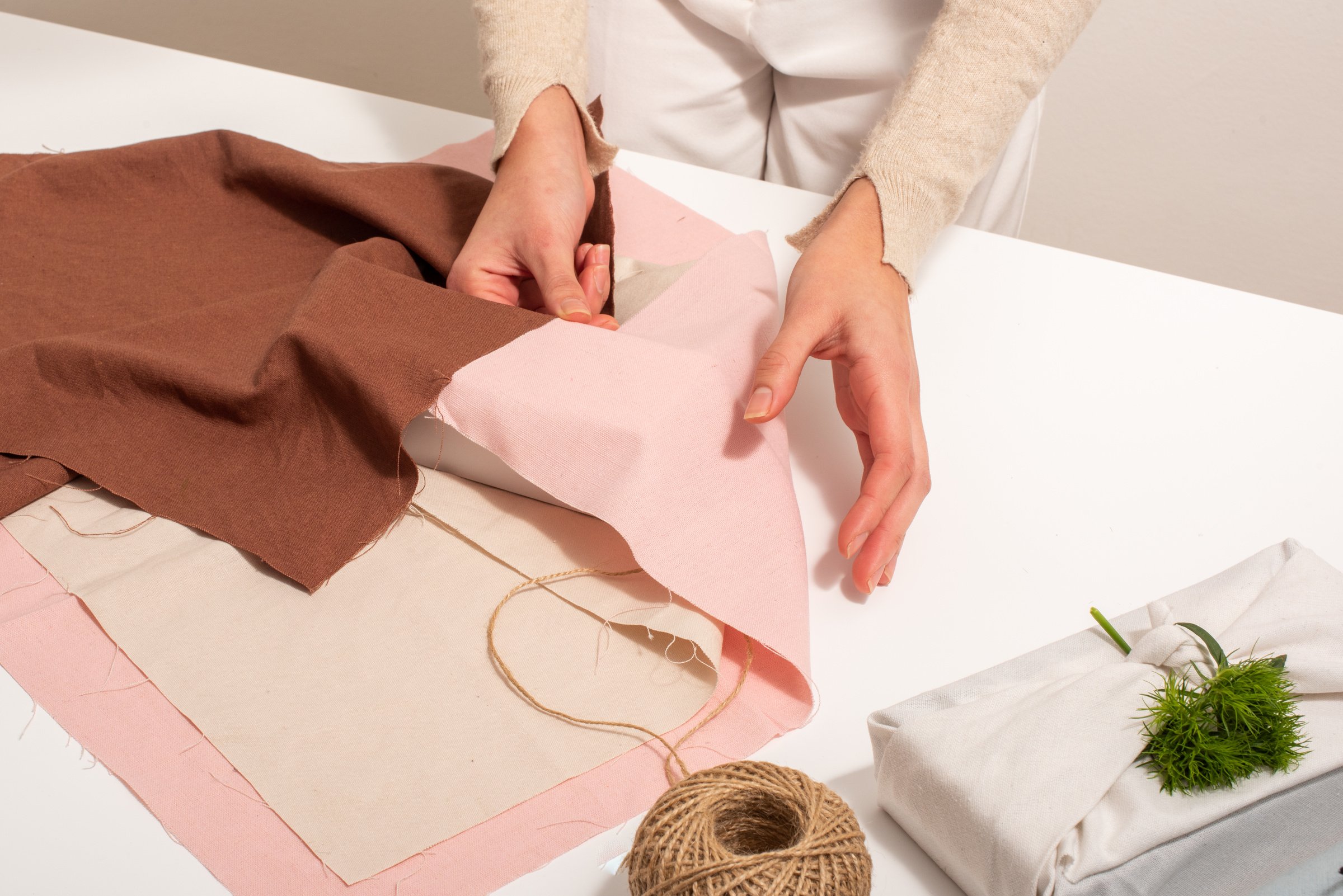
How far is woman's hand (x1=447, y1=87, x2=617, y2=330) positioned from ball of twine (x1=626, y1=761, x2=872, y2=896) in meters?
0.41

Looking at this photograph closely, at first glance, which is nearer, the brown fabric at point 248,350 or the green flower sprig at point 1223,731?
the green flower sprig at point 1223,731

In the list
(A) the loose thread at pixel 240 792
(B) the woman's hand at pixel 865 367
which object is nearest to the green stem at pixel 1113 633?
(B) the woman's hand at pixel 865 367

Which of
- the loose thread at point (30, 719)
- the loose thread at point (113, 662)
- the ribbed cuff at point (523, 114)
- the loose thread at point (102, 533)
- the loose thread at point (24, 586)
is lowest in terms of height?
the loose thread at point (30, 719)

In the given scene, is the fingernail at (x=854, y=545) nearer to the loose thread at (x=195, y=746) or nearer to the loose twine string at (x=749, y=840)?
the loose twine string at (x=749, y=840)

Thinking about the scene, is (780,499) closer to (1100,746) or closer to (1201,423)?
(1100,746)

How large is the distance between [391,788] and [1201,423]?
68cm

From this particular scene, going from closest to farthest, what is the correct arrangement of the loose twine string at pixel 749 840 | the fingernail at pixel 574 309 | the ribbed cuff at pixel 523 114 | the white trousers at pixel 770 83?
the loose twine string at pixel 749 840 < the fingernail at pixel 574 309 < the ribbed cuff at pixel 523 114 < the white trousers at pixel 770 83

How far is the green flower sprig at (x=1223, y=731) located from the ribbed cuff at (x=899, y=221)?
434 mm

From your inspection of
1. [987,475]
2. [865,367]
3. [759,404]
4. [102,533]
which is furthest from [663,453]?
[102,533]

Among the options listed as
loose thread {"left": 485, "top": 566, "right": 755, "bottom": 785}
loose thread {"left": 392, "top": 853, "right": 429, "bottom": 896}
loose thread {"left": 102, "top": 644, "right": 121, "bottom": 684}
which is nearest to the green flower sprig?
loose thread {"left": 485, "top": 566, "right": 755, "bottom": 785}

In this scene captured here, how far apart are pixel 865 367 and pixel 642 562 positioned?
9.3 inches

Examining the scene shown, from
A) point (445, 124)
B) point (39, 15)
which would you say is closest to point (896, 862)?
point (445, 124)

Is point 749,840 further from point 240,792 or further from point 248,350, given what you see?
point 248,350

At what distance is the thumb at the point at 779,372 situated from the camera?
0.67 meters
